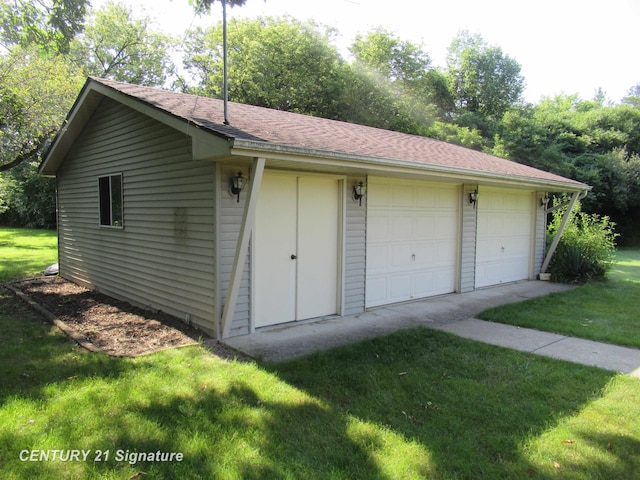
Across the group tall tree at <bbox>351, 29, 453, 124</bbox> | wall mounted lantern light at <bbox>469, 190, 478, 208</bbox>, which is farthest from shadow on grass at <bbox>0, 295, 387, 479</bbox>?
tall tree at <bbox>351, 29, 453, 124</bbox>

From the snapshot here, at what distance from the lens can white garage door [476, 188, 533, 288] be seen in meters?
9.77

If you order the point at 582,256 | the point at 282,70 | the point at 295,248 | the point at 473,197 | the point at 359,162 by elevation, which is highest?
the point at 282,70

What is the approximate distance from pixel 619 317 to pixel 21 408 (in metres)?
8.24

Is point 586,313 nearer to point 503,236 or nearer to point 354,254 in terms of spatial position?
point 503,236

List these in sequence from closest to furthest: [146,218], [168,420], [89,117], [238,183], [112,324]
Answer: [168,420]
[238,183]
[112,324]
[146,218]
[89,117]

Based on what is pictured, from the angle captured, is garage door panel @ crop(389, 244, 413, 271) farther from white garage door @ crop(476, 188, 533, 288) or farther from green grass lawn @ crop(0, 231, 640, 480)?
green grass lawn @ crop(0, 231, 640, 480)

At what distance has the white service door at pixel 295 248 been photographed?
602 centimetres

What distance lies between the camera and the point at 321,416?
141 inches

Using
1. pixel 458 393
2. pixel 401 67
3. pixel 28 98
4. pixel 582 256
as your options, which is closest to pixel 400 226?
pixel 458 393

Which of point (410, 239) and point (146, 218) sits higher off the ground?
point (146, 218)

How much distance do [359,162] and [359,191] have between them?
1281 mm

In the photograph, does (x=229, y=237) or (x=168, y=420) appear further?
(x=229, y=237)

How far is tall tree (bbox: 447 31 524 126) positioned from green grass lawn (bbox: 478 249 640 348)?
2952 centimetres

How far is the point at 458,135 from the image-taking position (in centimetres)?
2566
